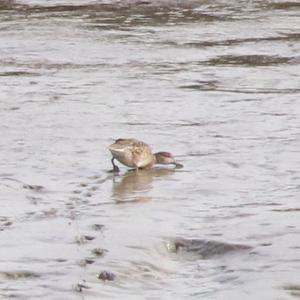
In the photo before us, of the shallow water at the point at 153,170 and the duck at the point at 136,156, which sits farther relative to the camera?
the duck at the point at 136,156

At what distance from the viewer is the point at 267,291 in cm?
674

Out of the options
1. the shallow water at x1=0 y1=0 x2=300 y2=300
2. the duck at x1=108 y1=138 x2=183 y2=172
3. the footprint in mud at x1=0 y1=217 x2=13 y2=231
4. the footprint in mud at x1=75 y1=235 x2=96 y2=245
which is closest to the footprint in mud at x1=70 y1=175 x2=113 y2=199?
the shallow water at x1=0 y1=0 x2=300 y2=300

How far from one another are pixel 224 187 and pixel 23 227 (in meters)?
2.17

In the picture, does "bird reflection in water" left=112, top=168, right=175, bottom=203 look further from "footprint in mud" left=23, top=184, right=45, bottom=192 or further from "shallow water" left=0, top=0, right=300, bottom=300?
"footprint in mud" left=23, top=184, right=45, bottom=192

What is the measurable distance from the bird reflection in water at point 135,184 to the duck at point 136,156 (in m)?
Result: 0.07

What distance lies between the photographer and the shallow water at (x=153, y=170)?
7223mm

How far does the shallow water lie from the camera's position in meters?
7.22

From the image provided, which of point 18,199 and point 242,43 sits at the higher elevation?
point 18,199

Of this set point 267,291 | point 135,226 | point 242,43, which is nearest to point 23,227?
point 135,226

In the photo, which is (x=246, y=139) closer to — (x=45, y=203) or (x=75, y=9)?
(x=45, y=203)

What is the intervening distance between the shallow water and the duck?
98 mm

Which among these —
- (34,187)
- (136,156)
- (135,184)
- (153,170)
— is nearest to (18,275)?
(34,187)

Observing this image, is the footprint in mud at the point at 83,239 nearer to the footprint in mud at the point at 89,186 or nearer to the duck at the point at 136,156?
the footprint in mud at the point at 89,186

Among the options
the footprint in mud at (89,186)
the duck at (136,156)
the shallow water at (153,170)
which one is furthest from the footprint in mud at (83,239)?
the duck at (136,156)
